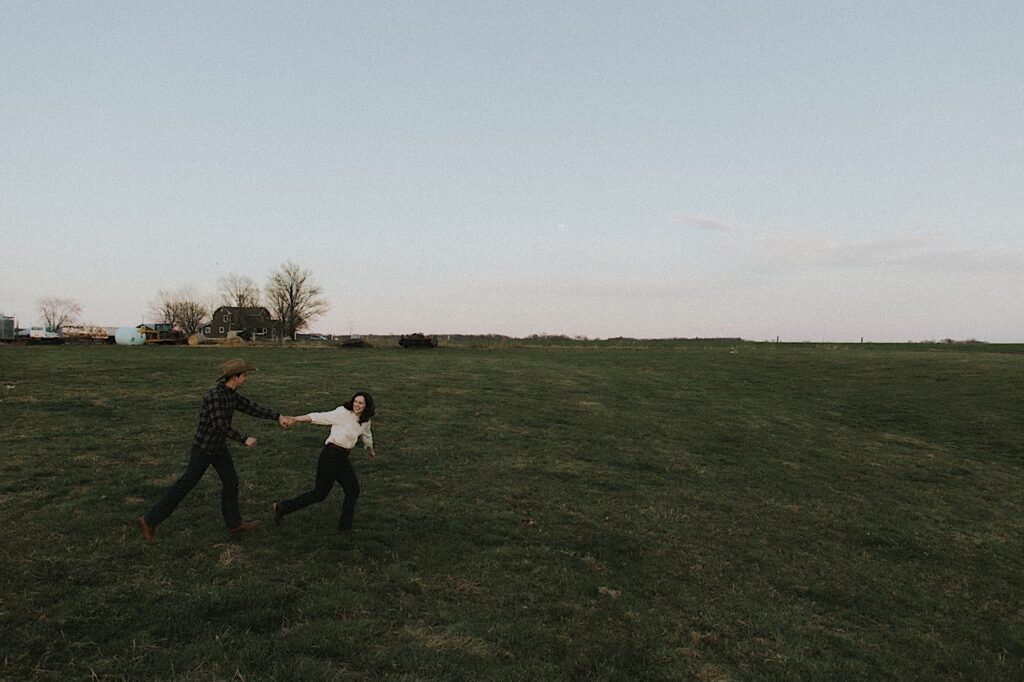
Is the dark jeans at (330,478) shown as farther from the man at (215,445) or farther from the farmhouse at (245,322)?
the farmhouse at (245,322)

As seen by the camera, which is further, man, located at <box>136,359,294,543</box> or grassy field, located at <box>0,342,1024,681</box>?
man, located at <box>136,359,294,543</box>

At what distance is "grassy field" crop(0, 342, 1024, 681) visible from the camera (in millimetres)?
5723

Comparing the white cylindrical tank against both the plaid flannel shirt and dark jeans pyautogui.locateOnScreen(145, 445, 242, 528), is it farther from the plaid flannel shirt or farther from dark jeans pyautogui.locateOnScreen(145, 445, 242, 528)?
the plaid flannel shirt

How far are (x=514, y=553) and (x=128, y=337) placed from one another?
67.3m

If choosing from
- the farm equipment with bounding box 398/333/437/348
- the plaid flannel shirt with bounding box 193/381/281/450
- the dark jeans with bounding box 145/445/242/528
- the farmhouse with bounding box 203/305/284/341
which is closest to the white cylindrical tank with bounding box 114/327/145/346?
the farm equipment with bounding box 398/333/437/348

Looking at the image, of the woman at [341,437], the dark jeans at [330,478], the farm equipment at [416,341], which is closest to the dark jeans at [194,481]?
the dark jeans at [330,478]

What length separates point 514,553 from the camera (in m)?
8.56

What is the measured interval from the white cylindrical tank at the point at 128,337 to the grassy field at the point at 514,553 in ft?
153

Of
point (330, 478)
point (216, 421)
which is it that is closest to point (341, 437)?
point (330, 478)

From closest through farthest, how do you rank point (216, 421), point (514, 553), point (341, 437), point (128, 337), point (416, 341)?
point (216, 421), point (341, 437), point (514, 553), point (128, 337), point (416, 341)

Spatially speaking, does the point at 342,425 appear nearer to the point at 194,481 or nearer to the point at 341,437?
the point at 341,437

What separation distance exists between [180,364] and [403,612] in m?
31.5

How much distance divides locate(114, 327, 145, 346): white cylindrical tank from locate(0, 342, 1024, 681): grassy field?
153 ft

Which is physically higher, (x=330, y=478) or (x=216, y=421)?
(x=216, y=421)
